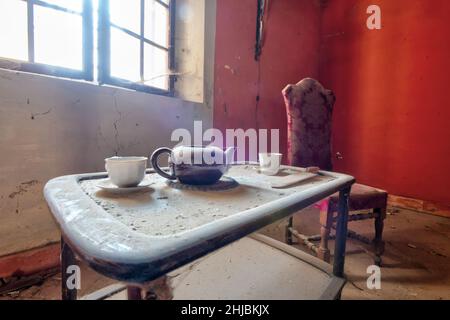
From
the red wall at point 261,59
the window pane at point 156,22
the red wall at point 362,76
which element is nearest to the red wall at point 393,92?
the red wall at point 362,76

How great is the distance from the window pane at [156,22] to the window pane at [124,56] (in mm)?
180

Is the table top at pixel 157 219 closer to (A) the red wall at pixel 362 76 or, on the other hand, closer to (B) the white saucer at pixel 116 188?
(B) the white saucer at pixel 116 188

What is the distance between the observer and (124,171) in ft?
2.19

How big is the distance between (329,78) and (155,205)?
328cm

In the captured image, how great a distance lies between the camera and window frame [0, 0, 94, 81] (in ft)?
4.12

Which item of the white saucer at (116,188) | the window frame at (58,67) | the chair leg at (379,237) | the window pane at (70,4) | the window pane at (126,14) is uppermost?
the window pane at (126,14)

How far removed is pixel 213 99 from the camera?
87.3 inches

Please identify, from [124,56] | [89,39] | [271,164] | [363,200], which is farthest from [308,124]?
[89,39]

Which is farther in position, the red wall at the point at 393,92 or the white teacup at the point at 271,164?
the red wall at the point at 393,92

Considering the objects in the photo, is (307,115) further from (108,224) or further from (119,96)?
(108,224)

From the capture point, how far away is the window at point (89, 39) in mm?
1288

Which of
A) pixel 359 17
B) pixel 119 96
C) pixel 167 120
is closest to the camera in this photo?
pixel 119 96

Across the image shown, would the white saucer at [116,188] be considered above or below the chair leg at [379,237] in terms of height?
above

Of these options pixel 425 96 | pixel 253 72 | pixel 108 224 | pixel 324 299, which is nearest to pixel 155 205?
pixel 108 224
